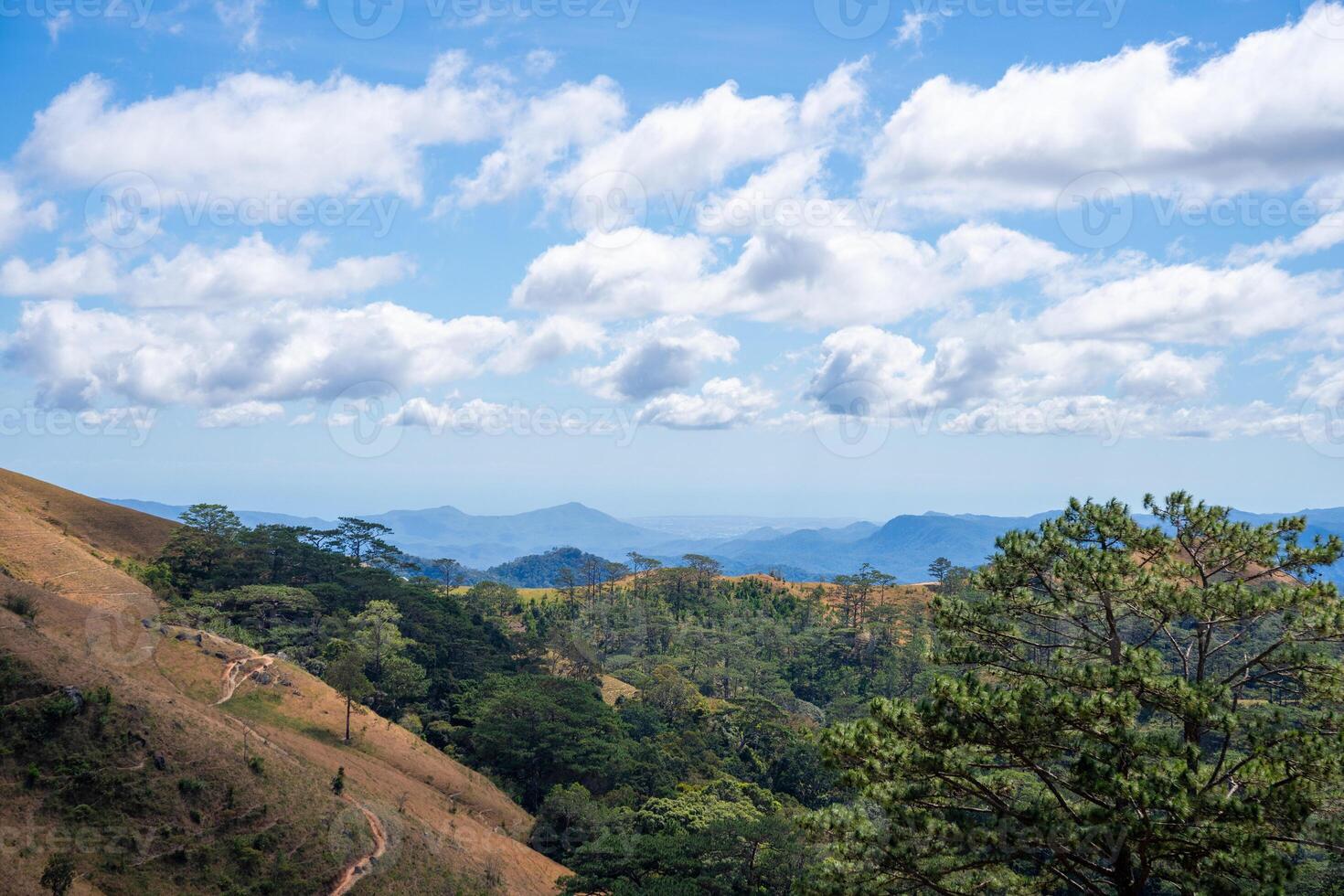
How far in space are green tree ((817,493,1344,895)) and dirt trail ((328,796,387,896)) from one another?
2087cm

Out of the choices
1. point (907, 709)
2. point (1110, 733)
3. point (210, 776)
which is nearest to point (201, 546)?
point (210, 776)

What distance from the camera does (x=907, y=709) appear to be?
10.9 metres

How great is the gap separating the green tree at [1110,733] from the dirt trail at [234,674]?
111 feet

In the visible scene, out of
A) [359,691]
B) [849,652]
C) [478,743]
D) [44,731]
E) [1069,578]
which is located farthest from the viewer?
[849,652]

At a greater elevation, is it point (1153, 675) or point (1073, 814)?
point (1153, 675)

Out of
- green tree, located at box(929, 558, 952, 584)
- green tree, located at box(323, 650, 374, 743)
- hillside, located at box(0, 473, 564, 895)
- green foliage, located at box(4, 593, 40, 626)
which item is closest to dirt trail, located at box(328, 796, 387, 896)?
hillside, located at box(0, 473, 564, 895)

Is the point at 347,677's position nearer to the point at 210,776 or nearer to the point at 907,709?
the point at 210,776

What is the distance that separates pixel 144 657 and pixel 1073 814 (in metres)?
39.1

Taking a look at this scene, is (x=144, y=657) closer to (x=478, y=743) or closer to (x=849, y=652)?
(x=478, y=743)

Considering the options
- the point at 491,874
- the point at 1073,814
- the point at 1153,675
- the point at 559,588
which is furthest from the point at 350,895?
the point at 559,588

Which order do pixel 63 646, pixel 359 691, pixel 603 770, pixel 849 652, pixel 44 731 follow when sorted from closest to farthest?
pixel 44 731, pixel 63 646, pixel 359 691, pixel 603 770, pixel 849 652

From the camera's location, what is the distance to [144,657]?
3497 cm

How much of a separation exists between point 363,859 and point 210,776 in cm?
608

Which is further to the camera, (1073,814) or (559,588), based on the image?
(559,588)
